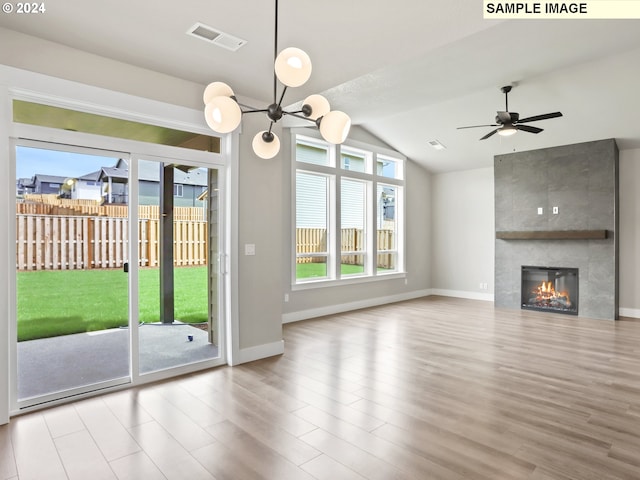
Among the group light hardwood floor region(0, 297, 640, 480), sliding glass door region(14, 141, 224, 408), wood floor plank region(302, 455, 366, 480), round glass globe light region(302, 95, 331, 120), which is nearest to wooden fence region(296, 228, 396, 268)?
light hardwood floor region(0, 297, 640, 480)

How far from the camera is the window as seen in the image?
676cm

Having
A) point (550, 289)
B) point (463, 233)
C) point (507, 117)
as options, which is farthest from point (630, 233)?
point (507, 117)

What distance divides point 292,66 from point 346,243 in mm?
5734

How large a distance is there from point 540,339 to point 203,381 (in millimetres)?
4396

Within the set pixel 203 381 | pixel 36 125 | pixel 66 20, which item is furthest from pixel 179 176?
pixel 203 381

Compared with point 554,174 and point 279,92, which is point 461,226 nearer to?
point 554,174

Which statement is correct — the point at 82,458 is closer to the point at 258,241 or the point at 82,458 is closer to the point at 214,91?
the point at 214,91

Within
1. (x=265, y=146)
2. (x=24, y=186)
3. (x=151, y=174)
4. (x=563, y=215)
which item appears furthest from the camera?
(x=563, y=215)

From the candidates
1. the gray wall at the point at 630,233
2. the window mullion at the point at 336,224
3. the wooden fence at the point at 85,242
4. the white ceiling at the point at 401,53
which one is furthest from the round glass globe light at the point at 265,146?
the gray wall at the point at 630,233

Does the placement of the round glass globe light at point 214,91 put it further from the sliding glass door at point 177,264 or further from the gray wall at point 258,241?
the gray wall at point 258,241

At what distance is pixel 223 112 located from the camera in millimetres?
2102

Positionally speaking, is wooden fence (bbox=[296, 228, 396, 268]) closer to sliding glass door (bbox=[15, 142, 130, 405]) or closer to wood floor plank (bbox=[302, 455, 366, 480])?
sliding glass door (bbox=[15, 142, 130, 405])

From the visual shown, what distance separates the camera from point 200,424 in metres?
2.81

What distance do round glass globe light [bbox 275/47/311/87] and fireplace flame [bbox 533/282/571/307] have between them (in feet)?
22.8
